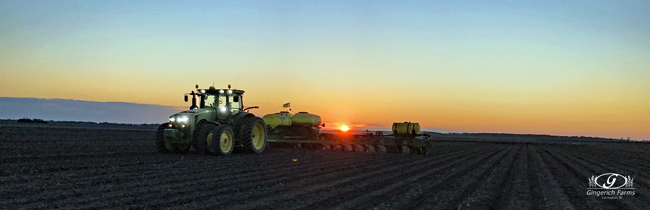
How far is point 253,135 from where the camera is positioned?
18281 millimetres

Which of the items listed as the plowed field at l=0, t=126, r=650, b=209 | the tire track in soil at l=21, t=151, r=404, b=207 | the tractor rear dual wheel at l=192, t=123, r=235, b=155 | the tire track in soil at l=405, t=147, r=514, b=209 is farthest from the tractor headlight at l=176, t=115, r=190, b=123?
the tire track in soil at l=405, t=147, r=514, b=209

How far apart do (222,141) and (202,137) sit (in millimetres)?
890

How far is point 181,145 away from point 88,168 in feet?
16.7

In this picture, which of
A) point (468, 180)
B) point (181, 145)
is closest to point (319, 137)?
point (181, 145)

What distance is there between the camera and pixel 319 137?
23.0 m

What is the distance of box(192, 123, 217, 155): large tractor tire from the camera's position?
15383 millimetres

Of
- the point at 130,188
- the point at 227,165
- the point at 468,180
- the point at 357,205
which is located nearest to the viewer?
the point at 357,205

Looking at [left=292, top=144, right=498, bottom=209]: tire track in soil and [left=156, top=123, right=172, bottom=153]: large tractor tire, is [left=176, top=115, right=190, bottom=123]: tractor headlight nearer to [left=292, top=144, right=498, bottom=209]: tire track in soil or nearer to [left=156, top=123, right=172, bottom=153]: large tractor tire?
[left=156, top=123, right=172, bottom=153]: large tractor tire

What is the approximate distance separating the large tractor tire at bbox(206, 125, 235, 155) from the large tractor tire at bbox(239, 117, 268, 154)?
631 millimetres

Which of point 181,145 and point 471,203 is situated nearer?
point 471,203

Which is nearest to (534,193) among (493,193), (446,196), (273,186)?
(493,193)

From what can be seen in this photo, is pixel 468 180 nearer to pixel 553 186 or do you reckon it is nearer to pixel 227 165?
pixel 553 186

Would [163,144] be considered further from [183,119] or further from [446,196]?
[446,196]

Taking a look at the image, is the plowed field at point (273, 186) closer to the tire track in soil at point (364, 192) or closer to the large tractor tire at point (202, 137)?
the tire track in soil at point (364, 192)
